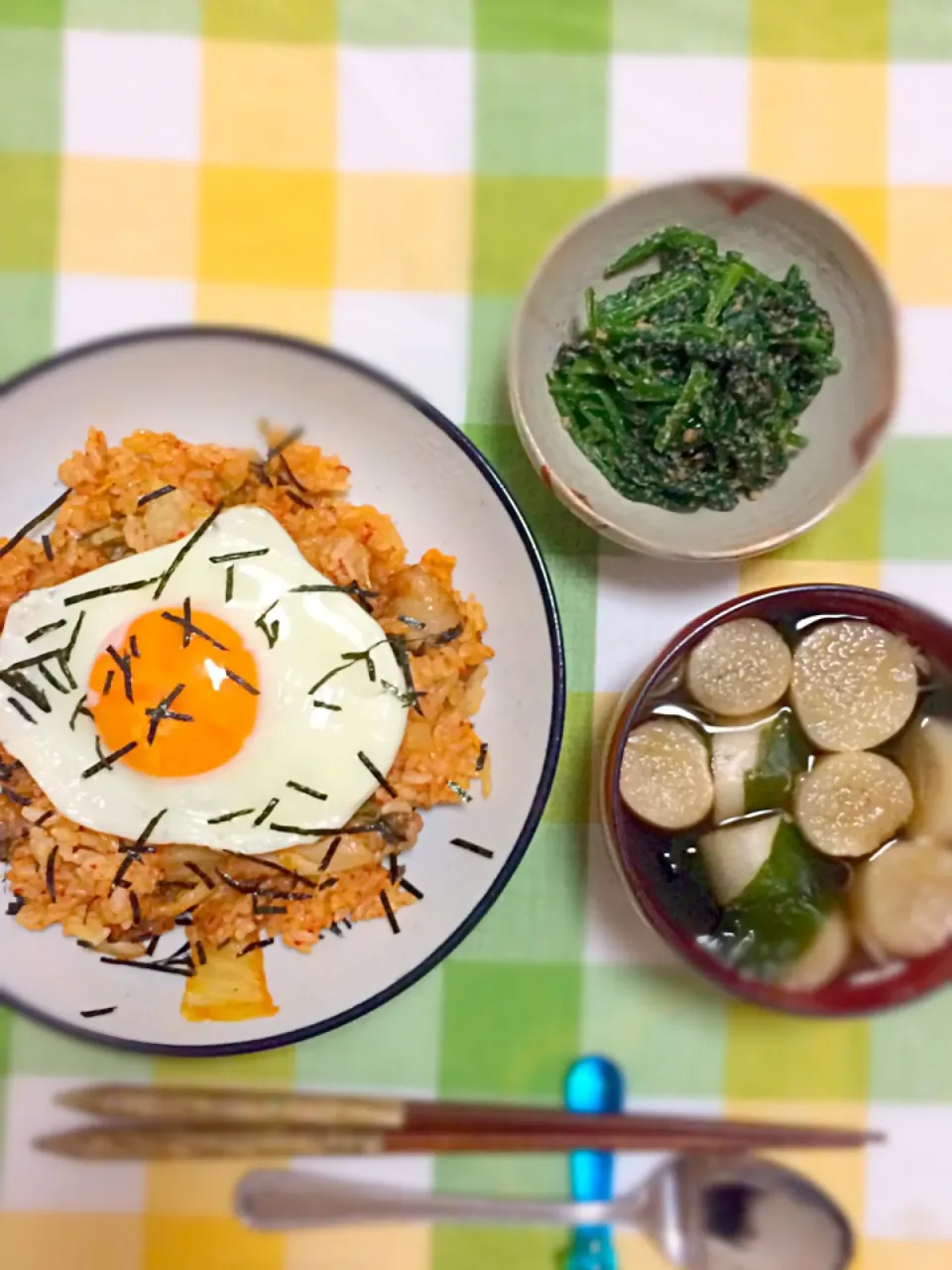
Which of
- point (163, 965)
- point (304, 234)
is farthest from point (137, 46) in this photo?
point (163, 965)

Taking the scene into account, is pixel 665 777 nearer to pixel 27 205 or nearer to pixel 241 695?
pixel 241 695

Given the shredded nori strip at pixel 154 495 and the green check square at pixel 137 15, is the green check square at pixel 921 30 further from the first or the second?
the shredded nori strip at pixel 154 495

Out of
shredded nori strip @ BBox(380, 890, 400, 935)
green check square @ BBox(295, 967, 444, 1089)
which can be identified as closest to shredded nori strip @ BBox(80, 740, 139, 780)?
shredded nori strip @ BBox(380, 890, 400, 935)

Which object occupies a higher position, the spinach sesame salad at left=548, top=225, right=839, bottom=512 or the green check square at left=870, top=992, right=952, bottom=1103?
the spinach sesame salad at left=548, top=225, right=839, bottom=512

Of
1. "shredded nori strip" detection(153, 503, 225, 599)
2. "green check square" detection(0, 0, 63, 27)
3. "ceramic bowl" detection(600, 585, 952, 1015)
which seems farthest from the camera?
"green check square" detection(0, 0, 63, 27)

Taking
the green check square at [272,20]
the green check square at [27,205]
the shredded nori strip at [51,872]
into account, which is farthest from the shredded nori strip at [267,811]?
the green check square at [272,20]

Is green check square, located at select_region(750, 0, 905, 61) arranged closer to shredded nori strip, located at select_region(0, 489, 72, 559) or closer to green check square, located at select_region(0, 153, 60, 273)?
green check square, located at select_region(0, 153, 60, 273)

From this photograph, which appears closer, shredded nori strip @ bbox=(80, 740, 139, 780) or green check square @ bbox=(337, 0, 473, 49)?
shredded nori strip @ bbox=(80, 740, 139, 780)
